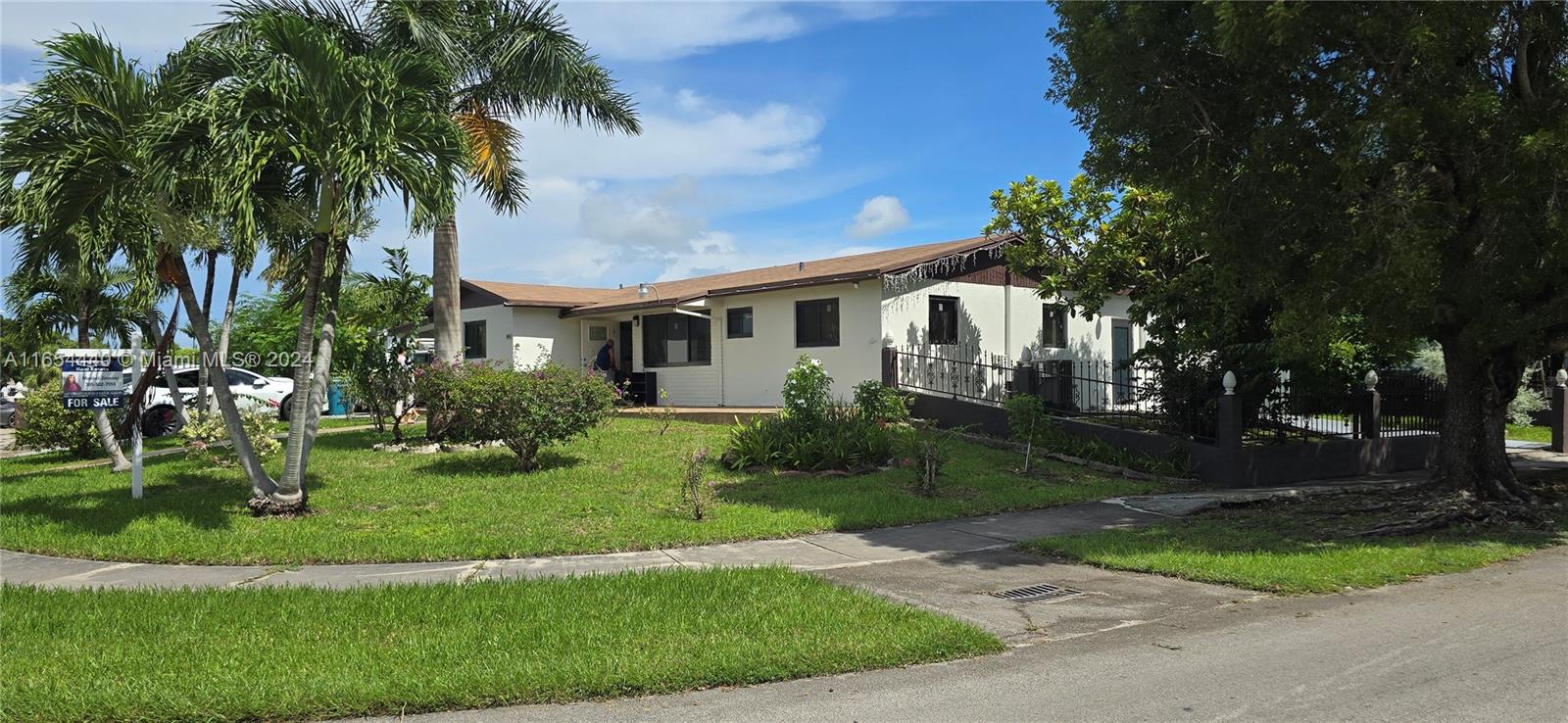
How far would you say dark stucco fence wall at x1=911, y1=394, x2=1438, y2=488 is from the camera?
1352cm

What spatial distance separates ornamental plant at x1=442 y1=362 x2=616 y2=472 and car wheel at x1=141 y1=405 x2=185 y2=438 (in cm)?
1124

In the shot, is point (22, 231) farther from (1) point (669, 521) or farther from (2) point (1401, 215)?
(2) point (1401, 215)

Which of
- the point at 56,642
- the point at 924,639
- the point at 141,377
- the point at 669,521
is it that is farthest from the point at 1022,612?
the point at 141,377

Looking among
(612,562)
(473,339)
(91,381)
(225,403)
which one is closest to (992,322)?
(612,562)

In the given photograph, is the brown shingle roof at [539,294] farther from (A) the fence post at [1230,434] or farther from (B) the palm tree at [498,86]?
(A) the fence post at [1230,434]

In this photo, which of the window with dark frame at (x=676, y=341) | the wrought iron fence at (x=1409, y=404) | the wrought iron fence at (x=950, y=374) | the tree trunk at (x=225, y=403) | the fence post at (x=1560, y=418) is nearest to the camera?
the tree trunk at (x=225, y=403)

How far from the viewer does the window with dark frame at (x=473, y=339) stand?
25.3 metres

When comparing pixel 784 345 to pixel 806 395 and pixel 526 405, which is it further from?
pixel 526 405

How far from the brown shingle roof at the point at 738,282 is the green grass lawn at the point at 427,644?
11.7 meters

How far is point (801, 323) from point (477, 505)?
393 inches

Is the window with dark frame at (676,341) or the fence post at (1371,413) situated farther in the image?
the window with dark frame at (676,341)

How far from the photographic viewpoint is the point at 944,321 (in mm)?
19328

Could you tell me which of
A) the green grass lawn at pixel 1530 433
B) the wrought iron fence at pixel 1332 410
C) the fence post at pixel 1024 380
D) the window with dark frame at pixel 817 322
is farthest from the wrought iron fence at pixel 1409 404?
the window with dark frame at pixel 817 322

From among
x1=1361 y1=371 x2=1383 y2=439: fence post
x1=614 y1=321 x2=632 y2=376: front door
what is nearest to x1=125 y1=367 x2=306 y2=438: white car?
x1=614 y1=321 x2=632 y2=376: front door
